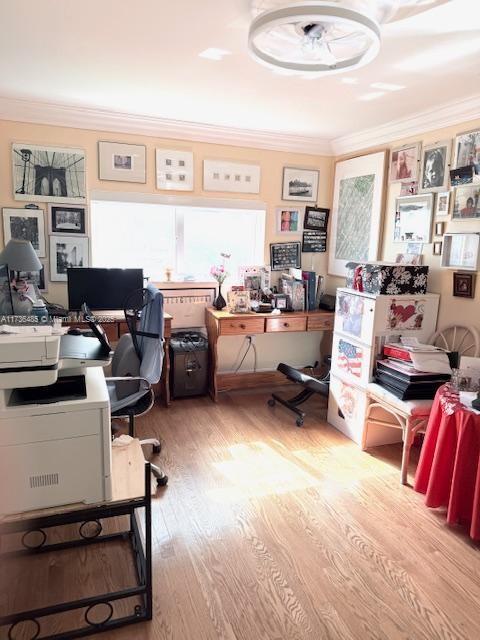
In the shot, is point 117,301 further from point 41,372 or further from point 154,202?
point 41,372

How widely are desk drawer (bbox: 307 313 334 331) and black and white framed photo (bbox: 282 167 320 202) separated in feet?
3.83

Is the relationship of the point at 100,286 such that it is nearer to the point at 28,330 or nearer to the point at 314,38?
the point at 28,330

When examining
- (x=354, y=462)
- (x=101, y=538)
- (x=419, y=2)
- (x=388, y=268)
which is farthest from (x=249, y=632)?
(x=419, y=2)

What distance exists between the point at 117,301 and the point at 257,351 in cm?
147

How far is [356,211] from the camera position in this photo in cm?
393

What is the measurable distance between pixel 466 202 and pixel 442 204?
0.70 feet

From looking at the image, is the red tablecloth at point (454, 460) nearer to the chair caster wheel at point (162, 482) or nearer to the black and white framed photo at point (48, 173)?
the chair caster wheel at point (162, 482)

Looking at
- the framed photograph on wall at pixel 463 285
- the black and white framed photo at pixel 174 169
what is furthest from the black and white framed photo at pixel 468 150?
the black and white framed photo at pixel 174 169

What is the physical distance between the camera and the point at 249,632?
1.61 metres

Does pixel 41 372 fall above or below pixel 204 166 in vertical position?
below

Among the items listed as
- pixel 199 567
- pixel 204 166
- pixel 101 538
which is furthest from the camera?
pixel 204 166

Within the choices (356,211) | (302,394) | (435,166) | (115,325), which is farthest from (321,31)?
(302,394)

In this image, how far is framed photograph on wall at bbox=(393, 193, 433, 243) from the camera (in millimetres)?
3154

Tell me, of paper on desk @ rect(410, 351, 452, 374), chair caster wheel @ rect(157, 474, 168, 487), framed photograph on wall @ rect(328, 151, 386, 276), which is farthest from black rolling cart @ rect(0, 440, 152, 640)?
framed photograph on wall @ rect(328, 151, 386, 276)
